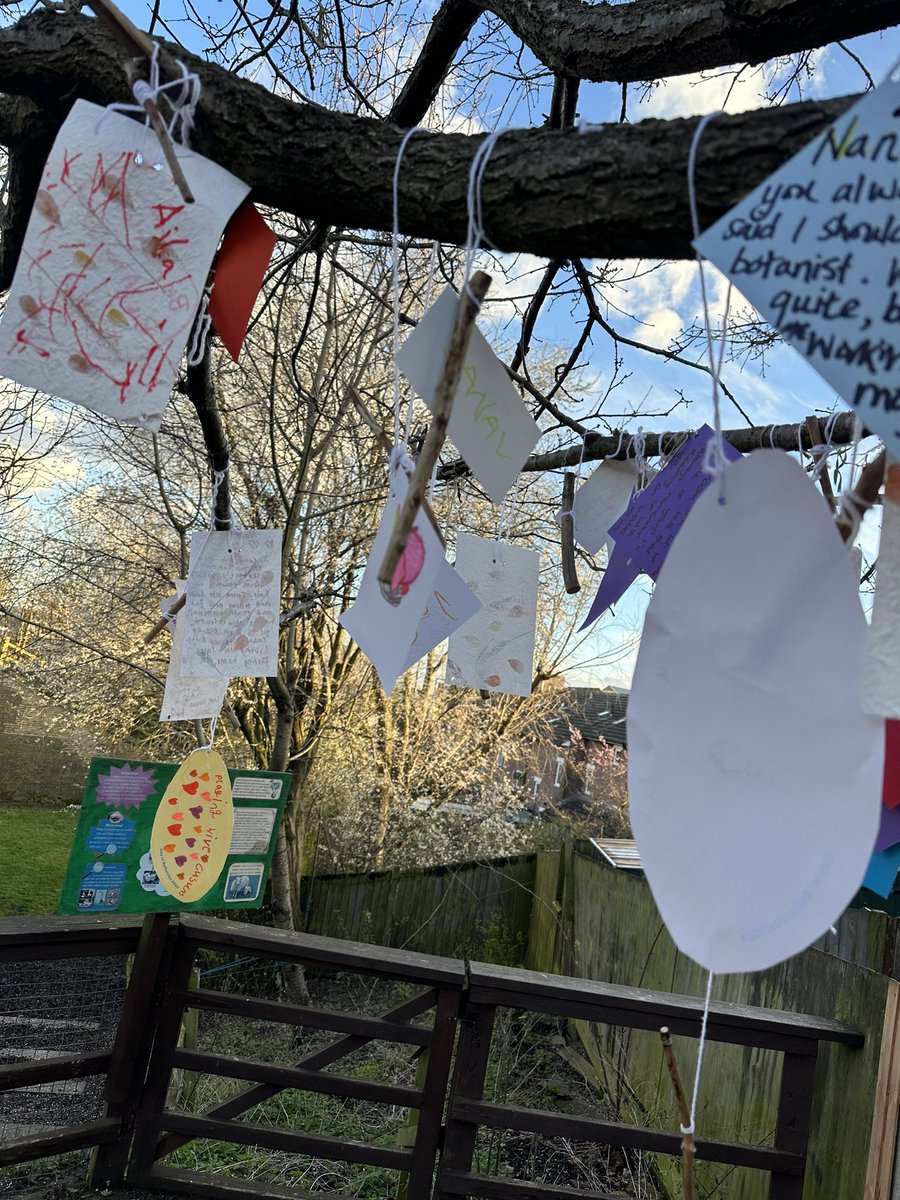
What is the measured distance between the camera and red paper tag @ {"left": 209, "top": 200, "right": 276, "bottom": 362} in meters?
1.15

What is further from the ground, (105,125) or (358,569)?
(358,569)

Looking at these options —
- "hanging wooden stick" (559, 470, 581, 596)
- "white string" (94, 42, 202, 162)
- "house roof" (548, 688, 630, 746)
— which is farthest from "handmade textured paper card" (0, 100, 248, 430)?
"house roof" (548, 688, 630, 746)

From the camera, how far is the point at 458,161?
93 centimetres

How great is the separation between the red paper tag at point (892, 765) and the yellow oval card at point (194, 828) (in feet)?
4.85

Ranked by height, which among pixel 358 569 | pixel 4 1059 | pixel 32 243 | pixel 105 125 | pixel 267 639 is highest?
pixel 358 569

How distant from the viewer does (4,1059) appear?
3396mm

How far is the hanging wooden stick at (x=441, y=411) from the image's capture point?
0.77 m

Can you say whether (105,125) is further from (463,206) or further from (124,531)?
(124,531)

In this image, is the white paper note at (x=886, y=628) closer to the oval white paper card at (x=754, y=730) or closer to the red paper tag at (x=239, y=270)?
the oval white paper card at (x=754, y=730)

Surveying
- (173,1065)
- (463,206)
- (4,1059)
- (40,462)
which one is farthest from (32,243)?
(40,462)

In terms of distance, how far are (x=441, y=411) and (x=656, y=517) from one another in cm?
86

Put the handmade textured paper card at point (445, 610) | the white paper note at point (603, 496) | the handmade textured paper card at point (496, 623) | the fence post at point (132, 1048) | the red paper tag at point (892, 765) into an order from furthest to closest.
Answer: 1. the fence post at point (132, 1048)
2. the white paper note at point (603, 496)
3. the handmade textured paper card at point (496, 623)
4. the handmade textured paper card at point (445, 610)
5. the red paper tag at point (892, 765)

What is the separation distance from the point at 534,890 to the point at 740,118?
22.9ft

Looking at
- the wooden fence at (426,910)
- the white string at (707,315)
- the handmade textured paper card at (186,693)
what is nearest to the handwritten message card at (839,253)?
the white string at (707,315)
